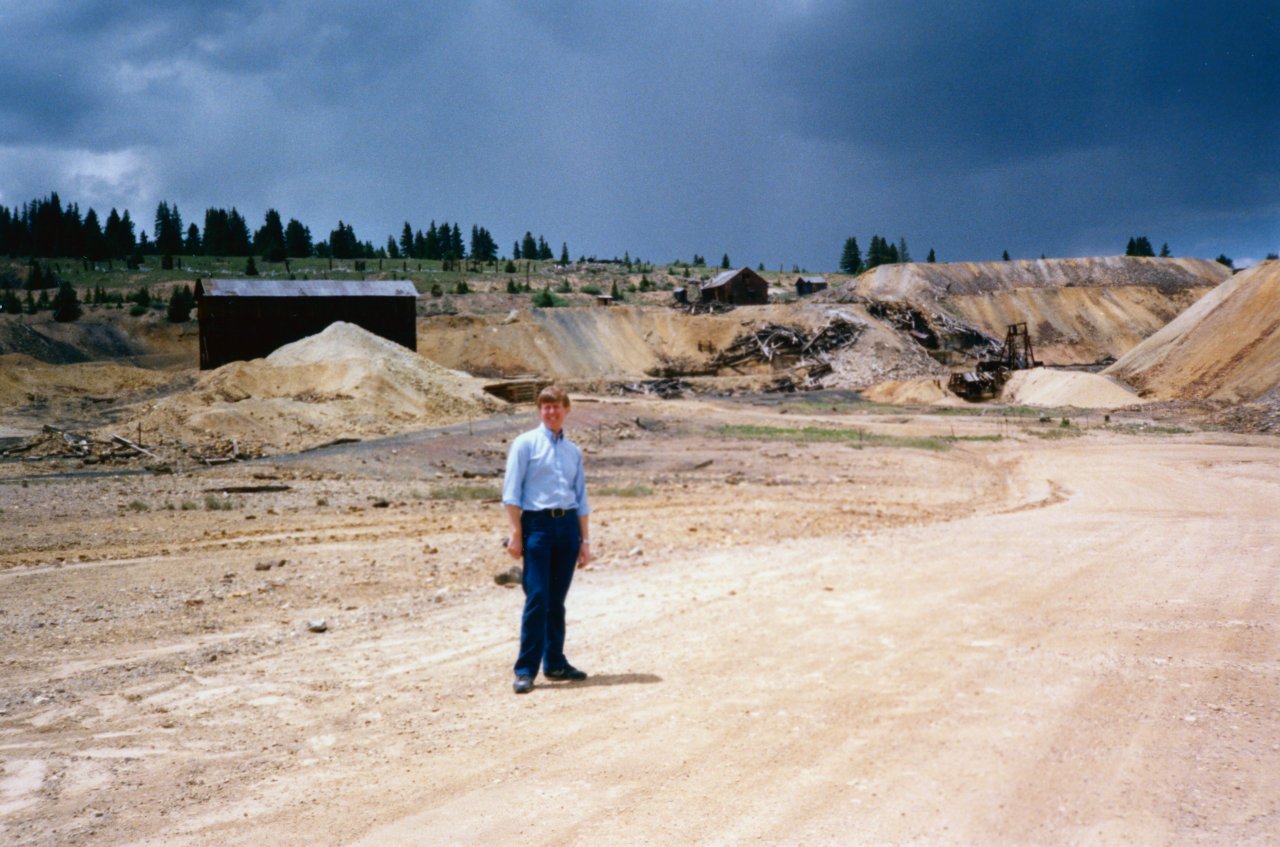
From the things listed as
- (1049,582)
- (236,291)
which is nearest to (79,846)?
(1049,582)

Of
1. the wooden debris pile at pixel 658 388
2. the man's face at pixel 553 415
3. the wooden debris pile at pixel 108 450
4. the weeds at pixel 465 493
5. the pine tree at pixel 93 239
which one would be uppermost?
the pine tree at pixel 93 239

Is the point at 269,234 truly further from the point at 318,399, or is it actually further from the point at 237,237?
the point at 318,399

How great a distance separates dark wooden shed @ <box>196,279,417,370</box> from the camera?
1719 inches

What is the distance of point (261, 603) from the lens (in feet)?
31.0

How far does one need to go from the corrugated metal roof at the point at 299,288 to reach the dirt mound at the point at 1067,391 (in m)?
31.1

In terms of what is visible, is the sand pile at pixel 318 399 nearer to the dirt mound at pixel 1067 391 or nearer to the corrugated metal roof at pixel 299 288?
the corrugated metal roof at pixel 299 288

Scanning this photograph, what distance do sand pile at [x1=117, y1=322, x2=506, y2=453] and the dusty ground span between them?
12518 mm

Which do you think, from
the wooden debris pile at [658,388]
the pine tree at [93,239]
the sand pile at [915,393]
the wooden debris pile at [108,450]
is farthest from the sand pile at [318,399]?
the pine tree at [93,239]

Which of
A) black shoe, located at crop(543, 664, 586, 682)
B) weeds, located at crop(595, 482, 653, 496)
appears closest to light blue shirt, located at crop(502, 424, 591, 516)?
black shoe, located at crop(543, 664, 586, 682)

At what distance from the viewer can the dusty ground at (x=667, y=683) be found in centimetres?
436

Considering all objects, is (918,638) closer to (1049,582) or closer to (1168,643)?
(1168,643)

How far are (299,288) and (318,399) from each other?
48.7 feet

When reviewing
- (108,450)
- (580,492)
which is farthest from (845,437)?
(580,492)

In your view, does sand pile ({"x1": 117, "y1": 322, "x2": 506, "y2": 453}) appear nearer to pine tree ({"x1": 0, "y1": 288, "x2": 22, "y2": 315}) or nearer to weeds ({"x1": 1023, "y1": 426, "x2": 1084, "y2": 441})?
weeds ({"x1": 1023, "y1": 426, "x2": 1084, "y2": 441})
